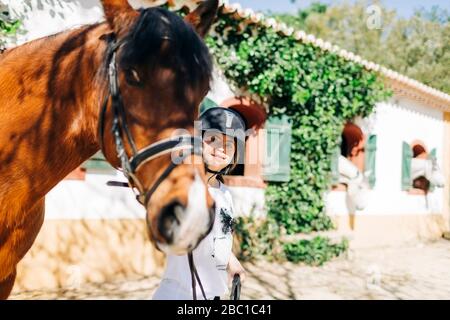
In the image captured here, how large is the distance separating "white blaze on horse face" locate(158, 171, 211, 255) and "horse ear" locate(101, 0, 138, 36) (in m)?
0.74

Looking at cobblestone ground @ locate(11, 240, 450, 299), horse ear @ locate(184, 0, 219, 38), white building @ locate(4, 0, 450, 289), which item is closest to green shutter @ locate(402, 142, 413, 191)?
white building @ locate(4, 0, 450, 289)

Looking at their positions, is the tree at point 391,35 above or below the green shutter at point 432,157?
above

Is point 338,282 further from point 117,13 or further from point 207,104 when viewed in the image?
point 117,13

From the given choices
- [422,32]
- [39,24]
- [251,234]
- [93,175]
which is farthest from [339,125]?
[422,32]

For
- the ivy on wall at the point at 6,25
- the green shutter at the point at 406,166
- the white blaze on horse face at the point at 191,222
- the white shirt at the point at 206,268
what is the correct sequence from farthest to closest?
1. the green shutter at the point at 406,166
2. the ivy on wall at the point at 6,25
3. the white shirt at the point at 206,268
4. the white blaze on horse face at the point at 191,222

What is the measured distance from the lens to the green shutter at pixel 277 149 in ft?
26.5

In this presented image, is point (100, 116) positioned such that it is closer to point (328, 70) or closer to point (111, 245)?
point (111, 245)

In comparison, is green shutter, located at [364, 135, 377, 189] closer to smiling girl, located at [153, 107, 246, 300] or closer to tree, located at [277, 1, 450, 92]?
tree, located at [277, 1, 450, 92]

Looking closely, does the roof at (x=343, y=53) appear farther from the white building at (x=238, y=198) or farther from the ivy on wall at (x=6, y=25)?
the ivy on wall at (x=6, y=25)

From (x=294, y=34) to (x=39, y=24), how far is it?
15.3 ft

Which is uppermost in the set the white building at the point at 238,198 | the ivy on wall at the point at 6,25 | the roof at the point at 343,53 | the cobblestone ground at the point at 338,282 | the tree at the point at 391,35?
the tree at the point at 391,35

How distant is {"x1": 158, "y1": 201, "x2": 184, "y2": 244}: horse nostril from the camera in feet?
4.28

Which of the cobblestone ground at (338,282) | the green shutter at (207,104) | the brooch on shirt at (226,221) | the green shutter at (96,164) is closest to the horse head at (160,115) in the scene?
the brooch on shirt at (226,221)

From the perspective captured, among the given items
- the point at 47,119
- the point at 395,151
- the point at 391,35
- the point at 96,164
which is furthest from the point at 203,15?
the point at 391,35
